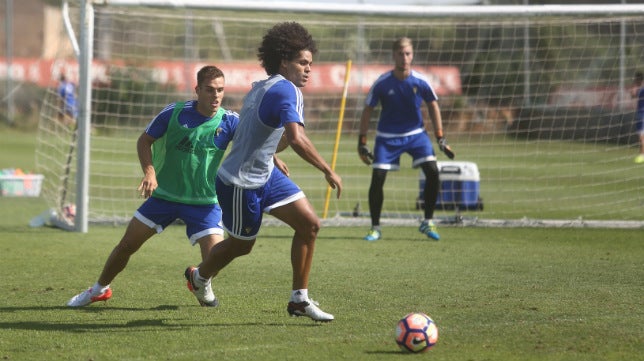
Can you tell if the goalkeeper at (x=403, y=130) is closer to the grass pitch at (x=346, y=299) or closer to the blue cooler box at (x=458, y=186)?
the grass pitch at (x=346, y=299)

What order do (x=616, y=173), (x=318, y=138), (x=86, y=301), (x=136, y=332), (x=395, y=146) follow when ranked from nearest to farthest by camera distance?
(x=136, y=332), (x=86, y=301), (x=395, y=146), (x=616, y=173), (x=318, y=138)

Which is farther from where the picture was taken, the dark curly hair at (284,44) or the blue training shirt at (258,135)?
the dark curly hair at (284,44)

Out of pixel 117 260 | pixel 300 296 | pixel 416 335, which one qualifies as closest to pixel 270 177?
pixel 300 296

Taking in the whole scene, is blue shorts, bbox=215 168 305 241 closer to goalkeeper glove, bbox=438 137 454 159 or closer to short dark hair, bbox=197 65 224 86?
short dark hair, bbox=197 65 224 86

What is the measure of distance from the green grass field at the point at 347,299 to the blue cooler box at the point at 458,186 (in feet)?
6.66

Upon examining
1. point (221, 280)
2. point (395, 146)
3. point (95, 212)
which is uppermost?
point (395, 146)

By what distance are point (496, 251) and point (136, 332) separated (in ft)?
16.1

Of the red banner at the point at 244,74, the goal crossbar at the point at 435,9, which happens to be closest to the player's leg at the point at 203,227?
the goal crossbar at the point at 435,9

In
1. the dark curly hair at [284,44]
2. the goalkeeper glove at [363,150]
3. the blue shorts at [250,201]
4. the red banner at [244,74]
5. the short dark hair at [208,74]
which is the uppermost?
the dark curly hair at [284,44]

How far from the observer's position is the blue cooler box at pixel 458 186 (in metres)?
13.7

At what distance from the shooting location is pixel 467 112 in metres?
20.4

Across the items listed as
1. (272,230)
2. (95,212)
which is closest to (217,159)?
(272,230)

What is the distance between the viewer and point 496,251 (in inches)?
406

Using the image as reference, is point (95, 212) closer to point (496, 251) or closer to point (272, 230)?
point (272, 230)
